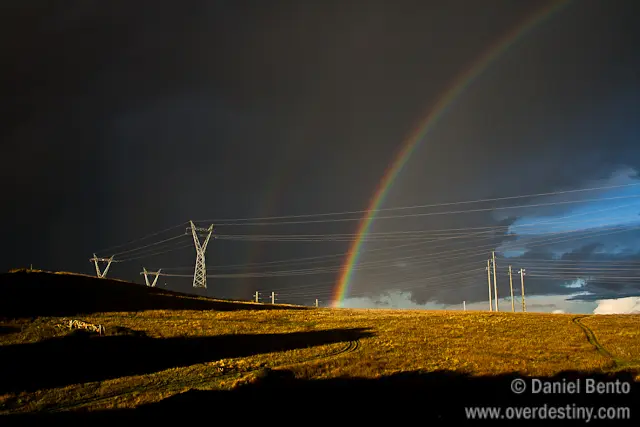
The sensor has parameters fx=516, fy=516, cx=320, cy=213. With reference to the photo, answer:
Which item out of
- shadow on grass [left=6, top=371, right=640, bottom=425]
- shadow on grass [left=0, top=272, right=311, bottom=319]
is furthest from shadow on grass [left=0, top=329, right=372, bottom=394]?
shadow on grass [left=0, top=272, right=311, bottom=319]

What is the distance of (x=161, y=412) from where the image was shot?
1719 centimetres

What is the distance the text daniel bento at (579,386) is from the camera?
2153cm

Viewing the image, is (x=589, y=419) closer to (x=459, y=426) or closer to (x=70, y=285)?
(x=459, y=426)

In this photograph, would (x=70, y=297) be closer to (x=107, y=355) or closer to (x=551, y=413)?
(x=107, y=355)

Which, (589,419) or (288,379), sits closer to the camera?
(589,419)

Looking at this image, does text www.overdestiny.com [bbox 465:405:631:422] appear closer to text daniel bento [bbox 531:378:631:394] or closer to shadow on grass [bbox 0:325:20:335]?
text daniel bento [bbox 531:378:631:394]

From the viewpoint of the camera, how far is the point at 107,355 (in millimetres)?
28281

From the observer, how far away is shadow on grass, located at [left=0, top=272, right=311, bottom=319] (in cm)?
4412

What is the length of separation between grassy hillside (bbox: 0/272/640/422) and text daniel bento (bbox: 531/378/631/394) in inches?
40.6

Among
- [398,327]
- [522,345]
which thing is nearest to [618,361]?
[522,345]

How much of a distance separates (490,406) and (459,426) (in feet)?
9.81

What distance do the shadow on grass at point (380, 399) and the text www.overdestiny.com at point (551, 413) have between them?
5.1 inches

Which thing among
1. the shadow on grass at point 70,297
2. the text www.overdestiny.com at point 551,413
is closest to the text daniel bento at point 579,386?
the text www.overdestiny.com at point 551,413

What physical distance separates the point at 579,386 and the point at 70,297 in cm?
4676
